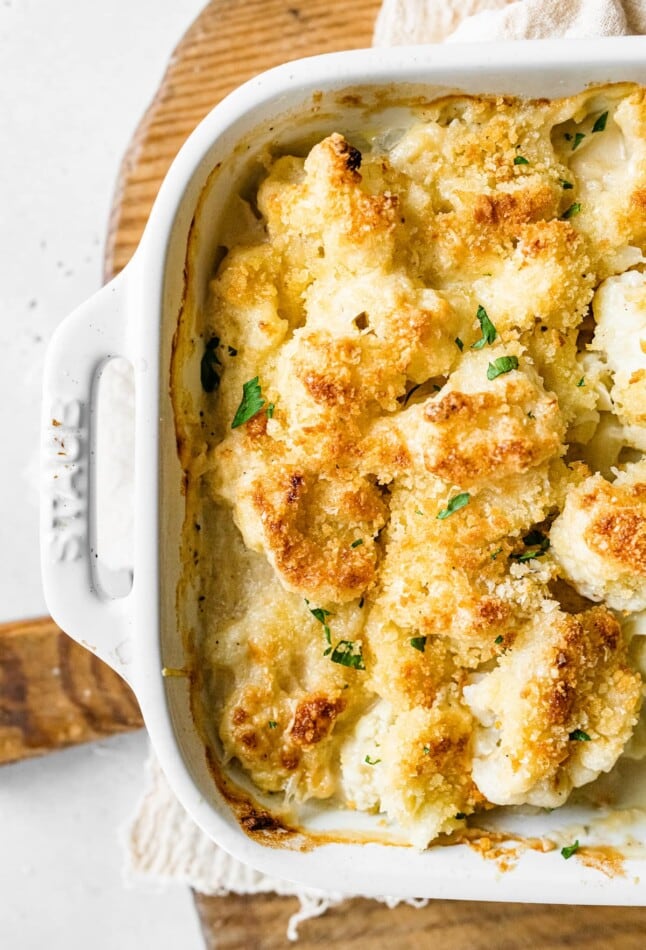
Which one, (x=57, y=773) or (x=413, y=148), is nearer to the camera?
(x=413, y=148)

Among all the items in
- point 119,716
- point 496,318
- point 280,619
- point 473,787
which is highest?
point 496,318

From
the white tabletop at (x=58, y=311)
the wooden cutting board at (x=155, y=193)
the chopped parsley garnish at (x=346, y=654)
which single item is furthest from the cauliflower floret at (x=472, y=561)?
the white tabletop at (x=58, y=311)

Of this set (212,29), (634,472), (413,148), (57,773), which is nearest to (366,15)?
(212,29)

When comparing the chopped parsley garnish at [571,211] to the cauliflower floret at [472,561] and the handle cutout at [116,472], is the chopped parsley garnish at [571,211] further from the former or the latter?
the handle cutout at [116,472]

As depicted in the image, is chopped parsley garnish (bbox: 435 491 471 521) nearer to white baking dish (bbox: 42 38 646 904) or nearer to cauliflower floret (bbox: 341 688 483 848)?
cauliflower floret (bbox: 341 688 483 848)

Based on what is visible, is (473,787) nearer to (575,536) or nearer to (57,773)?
(575,536)

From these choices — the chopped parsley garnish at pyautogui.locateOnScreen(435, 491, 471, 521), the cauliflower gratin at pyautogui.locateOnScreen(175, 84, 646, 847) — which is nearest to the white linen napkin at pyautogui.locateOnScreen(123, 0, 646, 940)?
the cauliflower gratin at pyautogui.locateOnScreen(175, 84, 646, 847)
